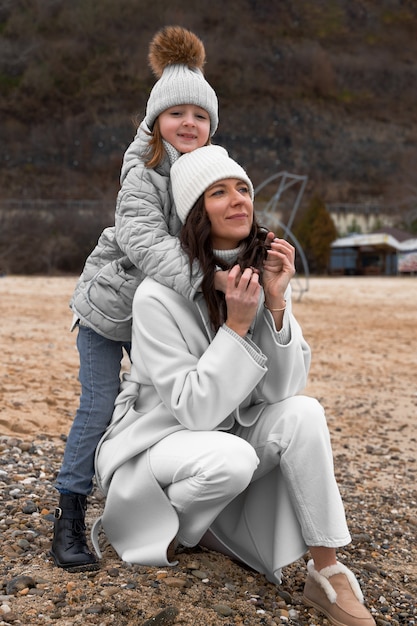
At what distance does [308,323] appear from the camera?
40.7 feet

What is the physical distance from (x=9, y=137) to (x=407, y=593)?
5563cm

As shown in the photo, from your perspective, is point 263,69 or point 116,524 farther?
point 263,69

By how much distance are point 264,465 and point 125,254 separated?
Result: 3.24ft

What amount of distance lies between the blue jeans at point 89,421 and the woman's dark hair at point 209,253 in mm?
554

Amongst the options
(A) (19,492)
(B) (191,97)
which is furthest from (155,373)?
(A) (19,492)

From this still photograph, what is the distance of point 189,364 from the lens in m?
2.42

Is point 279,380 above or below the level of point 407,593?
above

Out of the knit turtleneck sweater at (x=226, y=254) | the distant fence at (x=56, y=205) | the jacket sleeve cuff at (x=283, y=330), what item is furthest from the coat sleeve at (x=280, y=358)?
the distant fence at (x=56, y=205)

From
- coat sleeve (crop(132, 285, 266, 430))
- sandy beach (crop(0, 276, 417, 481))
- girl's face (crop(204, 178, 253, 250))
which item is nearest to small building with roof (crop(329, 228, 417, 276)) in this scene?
sandy beach (crop(0, 276, 417, 481))

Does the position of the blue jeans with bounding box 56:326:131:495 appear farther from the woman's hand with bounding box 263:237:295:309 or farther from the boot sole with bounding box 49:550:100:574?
the woman's hand with bounding box 263:237:295:309

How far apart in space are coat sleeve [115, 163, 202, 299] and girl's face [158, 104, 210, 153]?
0.14 meters

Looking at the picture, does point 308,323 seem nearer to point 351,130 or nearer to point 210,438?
point 210,438

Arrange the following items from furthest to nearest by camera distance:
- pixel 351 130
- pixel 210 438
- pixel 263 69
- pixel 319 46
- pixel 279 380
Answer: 1. pixel 319 46
2. pixel 263 69
3. pixel 351 130
4. pixel 279 380
5. pixel 210 438

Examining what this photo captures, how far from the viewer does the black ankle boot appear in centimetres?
258
